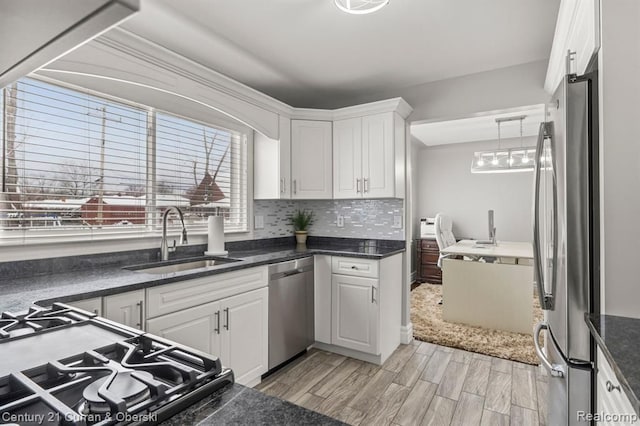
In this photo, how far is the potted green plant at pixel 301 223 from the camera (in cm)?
369

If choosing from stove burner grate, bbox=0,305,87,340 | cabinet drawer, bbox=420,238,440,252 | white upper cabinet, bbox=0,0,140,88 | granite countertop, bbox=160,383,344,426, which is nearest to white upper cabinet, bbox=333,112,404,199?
stove burner grate, bbox=0,305,87,340

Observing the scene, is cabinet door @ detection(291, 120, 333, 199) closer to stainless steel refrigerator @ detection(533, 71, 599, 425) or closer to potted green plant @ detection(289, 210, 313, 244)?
potted green plant @ detection(289, 210, 313, 244)

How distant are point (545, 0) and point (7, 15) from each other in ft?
8.14

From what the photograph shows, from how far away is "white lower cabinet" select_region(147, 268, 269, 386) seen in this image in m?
Answer: 1.88

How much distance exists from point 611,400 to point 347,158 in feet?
8.55

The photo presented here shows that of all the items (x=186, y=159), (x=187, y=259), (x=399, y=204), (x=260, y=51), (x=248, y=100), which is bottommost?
(x=187, y=259)

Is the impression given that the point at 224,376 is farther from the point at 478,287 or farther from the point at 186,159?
the point at 478,287

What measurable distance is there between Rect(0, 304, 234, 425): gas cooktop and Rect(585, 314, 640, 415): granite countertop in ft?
2.79

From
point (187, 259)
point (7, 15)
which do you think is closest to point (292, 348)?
point (187, 259)

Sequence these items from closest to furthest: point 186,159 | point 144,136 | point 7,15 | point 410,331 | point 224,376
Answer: point 7,15 → point 224,376 → point 144,136 → point 186,159 → point 410,331

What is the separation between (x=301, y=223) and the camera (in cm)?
371

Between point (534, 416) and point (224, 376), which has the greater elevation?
point (224, 376)

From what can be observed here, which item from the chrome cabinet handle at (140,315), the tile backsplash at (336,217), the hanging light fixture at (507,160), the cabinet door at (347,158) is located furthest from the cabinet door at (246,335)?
the hanging light fixture at (507,160)

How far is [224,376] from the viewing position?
0.68 m
